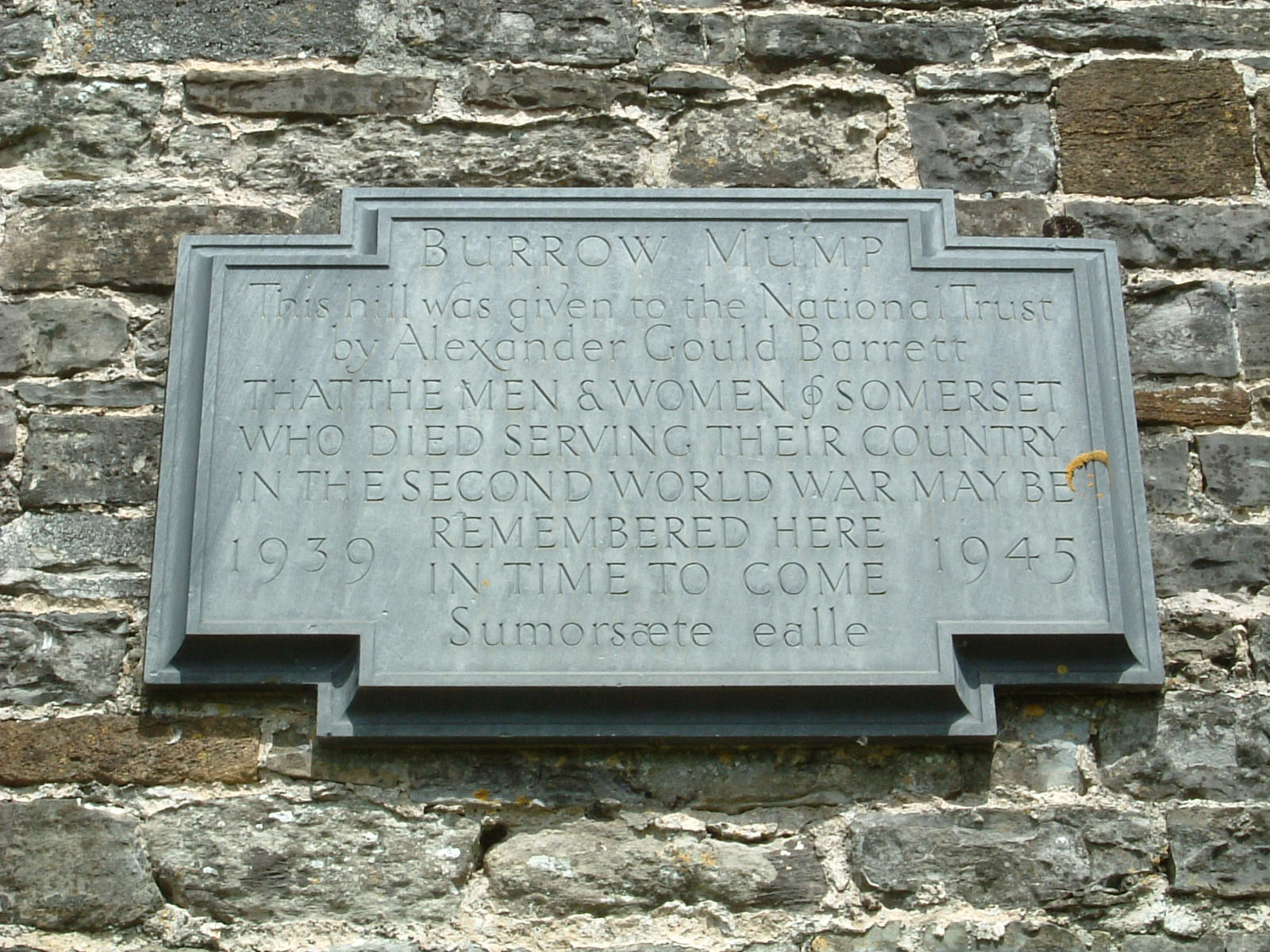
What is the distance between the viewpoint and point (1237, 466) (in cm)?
339

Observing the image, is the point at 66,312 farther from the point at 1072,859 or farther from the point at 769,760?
the point at 1072,859

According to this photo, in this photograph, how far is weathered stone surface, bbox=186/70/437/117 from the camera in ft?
12.1

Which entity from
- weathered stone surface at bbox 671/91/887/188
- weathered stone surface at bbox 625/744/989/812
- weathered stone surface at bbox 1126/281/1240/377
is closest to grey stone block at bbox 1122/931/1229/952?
weathered stone surface at bbox 625/744/989/812

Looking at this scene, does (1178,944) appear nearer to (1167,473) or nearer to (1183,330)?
(1167,473)

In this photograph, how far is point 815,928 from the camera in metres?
2.99

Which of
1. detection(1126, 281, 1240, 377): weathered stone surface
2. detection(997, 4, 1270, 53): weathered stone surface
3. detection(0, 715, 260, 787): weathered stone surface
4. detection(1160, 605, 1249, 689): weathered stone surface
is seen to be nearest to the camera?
detection(0, 715, 260, 787): weathered stone surface

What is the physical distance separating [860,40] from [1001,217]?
586 millimetres

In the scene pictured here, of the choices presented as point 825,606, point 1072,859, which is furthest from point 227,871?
point 1072,859

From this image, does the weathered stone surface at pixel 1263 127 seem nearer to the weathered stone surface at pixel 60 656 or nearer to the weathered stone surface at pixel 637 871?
the weathered stone surface at pixel 637 871

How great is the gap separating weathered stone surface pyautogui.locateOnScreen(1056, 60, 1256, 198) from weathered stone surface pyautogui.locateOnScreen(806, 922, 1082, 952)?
174 cm

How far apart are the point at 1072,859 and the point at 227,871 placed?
1689 mm

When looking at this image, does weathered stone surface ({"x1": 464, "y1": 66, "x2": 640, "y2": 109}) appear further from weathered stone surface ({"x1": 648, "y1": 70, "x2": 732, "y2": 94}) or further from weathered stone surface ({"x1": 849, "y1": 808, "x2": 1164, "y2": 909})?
weathered stone surface ({"x1": 849, "y1": 808, "x2": 1164, "y2": 909})

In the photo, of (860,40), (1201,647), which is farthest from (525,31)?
(1201,647)

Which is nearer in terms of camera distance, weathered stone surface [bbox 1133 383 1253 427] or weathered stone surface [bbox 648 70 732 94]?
weathered stone surface [bbox 1133 383 1253 427]
